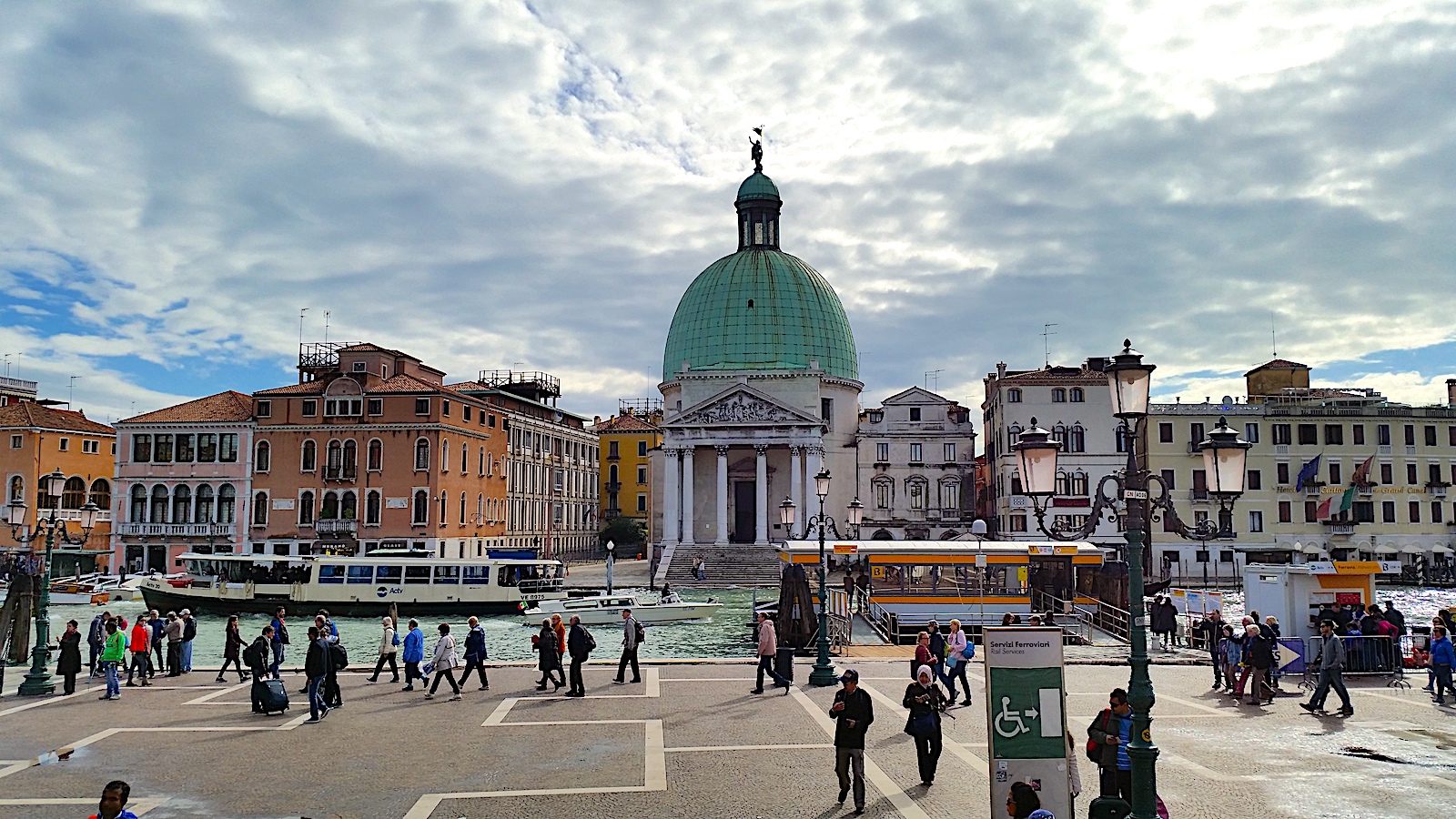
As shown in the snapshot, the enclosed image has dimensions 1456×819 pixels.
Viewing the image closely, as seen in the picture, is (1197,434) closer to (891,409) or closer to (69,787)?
(891,409)

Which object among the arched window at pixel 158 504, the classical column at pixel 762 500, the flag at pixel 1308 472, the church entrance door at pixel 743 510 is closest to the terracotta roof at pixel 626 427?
the church entrance door at pixel 743 510

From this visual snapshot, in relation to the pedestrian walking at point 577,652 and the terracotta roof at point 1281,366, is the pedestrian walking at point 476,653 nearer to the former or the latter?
the pedestrian walking at point 577,652

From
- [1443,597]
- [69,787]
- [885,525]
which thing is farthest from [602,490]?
[69,787]

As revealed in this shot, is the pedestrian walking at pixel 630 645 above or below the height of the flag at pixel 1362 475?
below

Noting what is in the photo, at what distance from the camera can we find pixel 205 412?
195 ft

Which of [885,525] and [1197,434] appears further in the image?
[885,525]

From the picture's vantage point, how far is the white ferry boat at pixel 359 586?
40.5 meters

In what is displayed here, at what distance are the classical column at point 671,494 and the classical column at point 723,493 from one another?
8.55ft

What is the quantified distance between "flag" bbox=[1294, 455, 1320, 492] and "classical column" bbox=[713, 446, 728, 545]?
1245 inches

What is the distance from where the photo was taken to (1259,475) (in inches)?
2370

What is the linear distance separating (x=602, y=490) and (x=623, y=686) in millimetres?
71846

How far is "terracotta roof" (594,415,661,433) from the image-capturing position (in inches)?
3676

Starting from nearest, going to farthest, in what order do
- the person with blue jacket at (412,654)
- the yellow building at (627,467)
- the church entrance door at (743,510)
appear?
the person with blue jacket at (412,654), the church entrance door at (743,510), the yellow building at (627,467)

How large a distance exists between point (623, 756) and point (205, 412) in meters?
52.5
